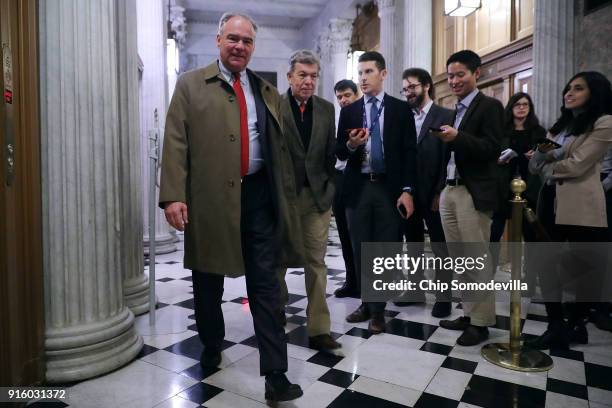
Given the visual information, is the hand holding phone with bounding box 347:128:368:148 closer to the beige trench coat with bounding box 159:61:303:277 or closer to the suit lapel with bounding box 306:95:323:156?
the suit lapel with bounding box 306:95:323:156

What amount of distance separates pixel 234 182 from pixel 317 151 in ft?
2.59

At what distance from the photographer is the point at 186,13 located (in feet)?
42.5

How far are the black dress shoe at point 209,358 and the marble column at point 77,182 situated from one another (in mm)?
446

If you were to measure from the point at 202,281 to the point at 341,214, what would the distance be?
2097 mm

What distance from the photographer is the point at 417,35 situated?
249 inches

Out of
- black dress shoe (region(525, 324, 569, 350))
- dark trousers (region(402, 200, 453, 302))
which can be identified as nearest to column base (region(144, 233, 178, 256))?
dark trousers (region(402, 200, 453, 302))

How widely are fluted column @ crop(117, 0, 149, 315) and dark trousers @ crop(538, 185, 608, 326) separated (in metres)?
2.79

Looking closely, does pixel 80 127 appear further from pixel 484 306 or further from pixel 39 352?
pixel 484 306

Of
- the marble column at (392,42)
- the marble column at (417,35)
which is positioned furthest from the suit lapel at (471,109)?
the marble column at (392,42)

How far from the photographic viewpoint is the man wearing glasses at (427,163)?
3639 millimetres

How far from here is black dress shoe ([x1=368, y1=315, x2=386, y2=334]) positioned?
9.98 feet

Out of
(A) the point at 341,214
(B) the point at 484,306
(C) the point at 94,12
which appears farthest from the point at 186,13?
(B) the point at 484,306

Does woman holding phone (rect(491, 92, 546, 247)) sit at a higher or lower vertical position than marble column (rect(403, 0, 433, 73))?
lower

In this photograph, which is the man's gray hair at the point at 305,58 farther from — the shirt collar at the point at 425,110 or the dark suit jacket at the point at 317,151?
the shirt collar at the point at 425,110
